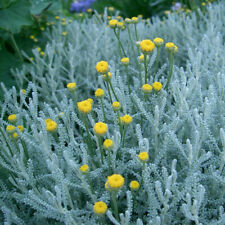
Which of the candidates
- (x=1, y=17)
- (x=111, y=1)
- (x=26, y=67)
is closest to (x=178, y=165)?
(x=26, y=67)

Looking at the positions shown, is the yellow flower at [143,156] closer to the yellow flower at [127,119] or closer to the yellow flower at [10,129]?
the yellow flower at [127,119]

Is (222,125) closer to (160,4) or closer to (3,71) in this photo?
(3,71)

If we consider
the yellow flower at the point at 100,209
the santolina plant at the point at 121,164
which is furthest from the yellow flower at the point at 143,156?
the yellow flower at the point at 100,209

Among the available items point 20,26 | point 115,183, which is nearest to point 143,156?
point 115,183

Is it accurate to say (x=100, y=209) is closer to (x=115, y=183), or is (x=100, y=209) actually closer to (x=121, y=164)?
(x=115, y=183)

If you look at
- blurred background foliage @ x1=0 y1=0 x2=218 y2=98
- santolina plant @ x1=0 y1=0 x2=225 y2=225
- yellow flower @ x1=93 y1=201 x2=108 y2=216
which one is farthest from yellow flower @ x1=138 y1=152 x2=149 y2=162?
blurred background foliage @ x1=0 y1=0 x2=218 y2=98

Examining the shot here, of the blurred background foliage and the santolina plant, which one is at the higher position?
the blurred background foliage

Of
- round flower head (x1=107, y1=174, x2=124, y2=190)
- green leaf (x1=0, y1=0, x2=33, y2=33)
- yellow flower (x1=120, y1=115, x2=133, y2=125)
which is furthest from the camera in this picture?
green leaf (x1=0, y1=0, x2=33, y2=33)

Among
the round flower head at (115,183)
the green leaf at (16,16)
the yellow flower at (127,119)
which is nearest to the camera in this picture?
the round flower head at (115,183)

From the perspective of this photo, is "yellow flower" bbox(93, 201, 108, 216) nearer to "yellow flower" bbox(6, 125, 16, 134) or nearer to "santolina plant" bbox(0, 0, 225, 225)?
"santolina plant" bbox(0, 0, 225, 225)
